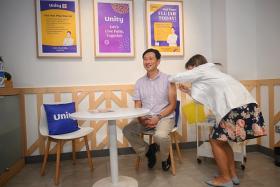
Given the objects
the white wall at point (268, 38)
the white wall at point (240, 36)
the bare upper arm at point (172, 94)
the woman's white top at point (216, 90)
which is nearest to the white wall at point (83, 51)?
the white wall at point (240, 36)

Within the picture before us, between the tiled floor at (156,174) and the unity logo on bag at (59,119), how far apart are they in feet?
1.60

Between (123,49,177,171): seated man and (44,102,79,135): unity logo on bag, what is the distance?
605 mm

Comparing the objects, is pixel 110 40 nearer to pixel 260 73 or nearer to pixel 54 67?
pixel 54 67

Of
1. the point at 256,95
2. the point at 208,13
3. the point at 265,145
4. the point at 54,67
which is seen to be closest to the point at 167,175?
the point at 265,145

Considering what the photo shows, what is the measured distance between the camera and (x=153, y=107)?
2.59m

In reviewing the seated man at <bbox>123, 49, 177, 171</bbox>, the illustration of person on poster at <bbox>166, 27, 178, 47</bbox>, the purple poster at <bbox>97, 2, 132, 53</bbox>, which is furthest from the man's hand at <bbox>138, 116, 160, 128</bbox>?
the illustration of person on poster at <bbox>166, 27, 178, 47</bbox>

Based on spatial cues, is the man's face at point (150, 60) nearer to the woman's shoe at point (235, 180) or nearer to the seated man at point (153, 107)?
the seated man at point (153, 107)

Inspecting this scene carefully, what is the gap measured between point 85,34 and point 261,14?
2277 mm

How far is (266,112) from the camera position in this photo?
2.99 m

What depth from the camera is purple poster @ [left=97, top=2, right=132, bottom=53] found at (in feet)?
10.2

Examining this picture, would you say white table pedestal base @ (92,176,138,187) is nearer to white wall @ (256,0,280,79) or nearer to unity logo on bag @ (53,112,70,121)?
unity logo on bag @ (53,112,70,121)

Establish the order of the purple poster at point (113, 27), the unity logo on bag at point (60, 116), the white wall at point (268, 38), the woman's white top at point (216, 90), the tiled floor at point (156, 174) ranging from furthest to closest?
the purple poster at point (113, 27) → the white wall at point (268, 38) → the unity logo on bag at point (60, 116) → the tiled floor at point (156, 174) → the woman's white top at point (216, 90)

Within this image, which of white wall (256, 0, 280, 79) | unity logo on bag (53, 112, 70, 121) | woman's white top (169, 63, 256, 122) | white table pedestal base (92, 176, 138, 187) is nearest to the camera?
woman's white top (169, 63, 256, 122)

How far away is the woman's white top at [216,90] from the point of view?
197 cm
